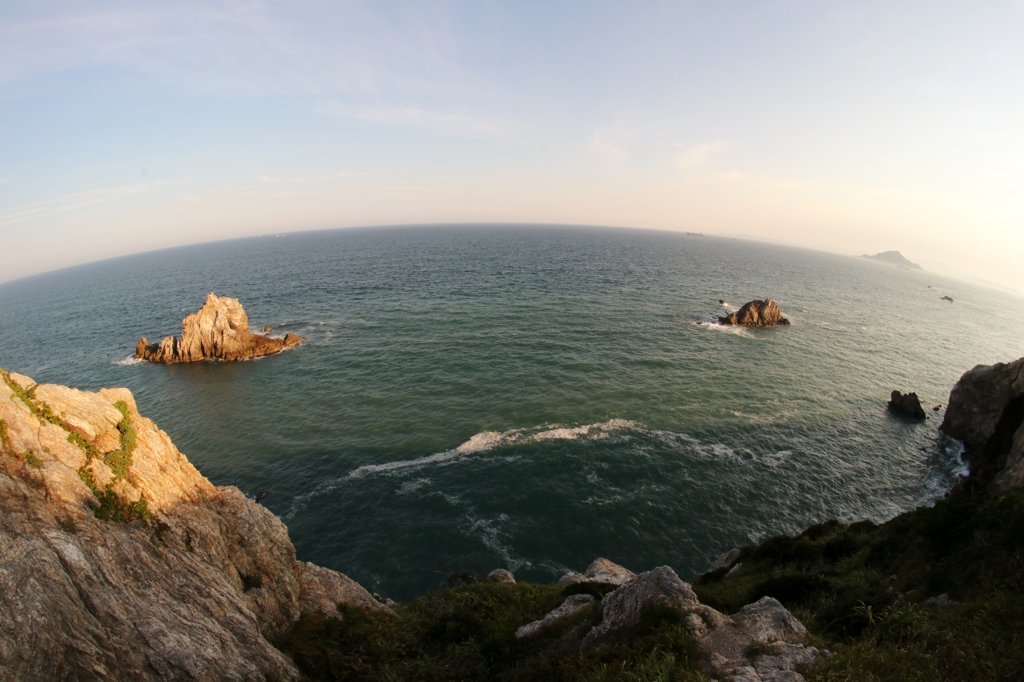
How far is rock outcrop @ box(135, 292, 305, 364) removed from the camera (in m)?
79.8

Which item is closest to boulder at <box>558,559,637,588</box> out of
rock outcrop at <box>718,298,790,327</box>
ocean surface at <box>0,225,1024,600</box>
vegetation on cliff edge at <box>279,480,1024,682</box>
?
vegetation on cliff edge at <box>279,480,1024,682</box>

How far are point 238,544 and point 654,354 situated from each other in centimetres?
6918

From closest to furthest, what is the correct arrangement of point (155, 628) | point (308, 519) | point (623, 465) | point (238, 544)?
point (155, 628) → point (238, 544) → point (308, 519) → point (623, 465)

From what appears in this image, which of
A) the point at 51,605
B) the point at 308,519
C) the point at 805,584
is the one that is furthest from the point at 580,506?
the point at 51,605

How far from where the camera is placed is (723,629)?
16719mm

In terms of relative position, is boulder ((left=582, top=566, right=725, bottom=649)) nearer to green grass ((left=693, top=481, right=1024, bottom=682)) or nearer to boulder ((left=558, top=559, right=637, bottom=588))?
green grass ((left=693, top=481, right=1024, bottom=682))

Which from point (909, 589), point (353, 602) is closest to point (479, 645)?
point (353, 602)

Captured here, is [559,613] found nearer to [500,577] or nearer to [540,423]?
[500,577]

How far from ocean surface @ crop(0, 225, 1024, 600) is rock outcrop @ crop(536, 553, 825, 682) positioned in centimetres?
1739

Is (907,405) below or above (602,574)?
above

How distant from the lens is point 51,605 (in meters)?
12.5

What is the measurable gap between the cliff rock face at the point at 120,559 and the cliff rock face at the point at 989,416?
62.1 meters

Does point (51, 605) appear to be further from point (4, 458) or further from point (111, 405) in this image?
point (111, 405)

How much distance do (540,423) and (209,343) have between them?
70586 mm
